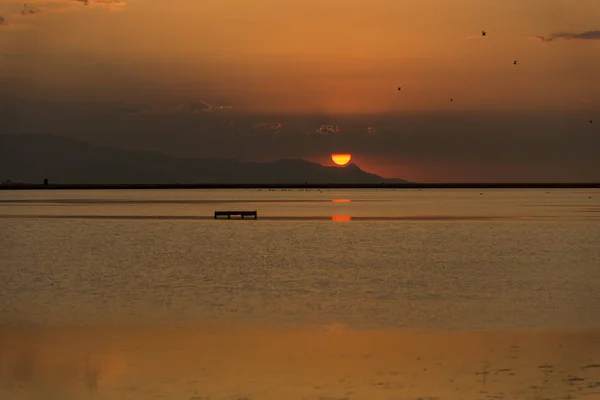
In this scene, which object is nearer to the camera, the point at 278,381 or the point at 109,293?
the point at 278,381

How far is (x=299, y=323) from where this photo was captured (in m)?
28.1

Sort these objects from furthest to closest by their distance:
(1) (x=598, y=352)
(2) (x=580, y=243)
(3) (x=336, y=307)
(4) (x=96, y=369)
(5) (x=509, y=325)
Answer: (2) (x=580, y=243) → (3) (x=336, y=307) → (5) (x=509, y=325) → (1) (x=598, y=352) → (4) (x=96, y=369)

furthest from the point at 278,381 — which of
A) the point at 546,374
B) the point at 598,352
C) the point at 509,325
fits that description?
the point at 509,325

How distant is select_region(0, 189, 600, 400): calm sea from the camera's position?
1961 cm

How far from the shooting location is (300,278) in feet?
141

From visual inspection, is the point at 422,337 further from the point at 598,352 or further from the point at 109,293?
the point at 109,293

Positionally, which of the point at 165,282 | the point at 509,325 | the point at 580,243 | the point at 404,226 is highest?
the point at 404,226

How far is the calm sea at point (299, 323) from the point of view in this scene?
19609 millimetres

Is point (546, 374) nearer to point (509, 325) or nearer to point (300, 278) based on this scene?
point (509, 325)

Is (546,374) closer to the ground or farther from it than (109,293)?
closer to the ground

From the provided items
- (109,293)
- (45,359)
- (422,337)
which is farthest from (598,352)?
(109,293)

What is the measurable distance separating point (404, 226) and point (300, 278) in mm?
53596

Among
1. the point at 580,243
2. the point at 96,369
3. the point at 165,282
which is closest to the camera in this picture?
the point at 96,369

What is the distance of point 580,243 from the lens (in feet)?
222
